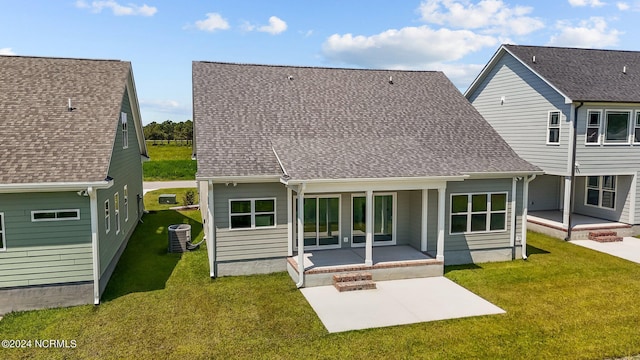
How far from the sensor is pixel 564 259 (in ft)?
50.1

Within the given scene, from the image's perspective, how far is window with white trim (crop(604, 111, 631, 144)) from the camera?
18.2m

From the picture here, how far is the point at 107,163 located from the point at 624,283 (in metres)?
14.6

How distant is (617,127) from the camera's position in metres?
18.4

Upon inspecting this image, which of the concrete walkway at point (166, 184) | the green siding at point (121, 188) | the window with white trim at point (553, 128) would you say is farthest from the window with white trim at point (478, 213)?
the concrete walkway at point (166, 184)

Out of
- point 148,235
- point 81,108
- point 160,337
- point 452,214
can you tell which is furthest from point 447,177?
point 148,235

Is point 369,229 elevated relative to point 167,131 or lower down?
lower down

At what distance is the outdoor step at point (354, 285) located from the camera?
1202cm

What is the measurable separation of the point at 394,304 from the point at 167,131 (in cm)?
7081

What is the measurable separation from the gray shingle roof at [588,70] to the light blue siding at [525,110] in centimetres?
46

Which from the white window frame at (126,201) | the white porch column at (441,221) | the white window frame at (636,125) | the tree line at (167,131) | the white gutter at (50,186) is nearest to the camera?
the white gutter at (50,186)

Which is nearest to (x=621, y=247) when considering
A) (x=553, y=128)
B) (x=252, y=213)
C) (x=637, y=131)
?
(x=637, y=131)

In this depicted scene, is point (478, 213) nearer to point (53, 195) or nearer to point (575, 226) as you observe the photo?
point (575, 226)

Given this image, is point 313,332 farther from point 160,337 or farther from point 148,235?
point 148,235

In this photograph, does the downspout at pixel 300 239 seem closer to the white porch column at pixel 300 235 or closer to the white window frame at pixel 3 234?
the white porch column at pixel 300 235
